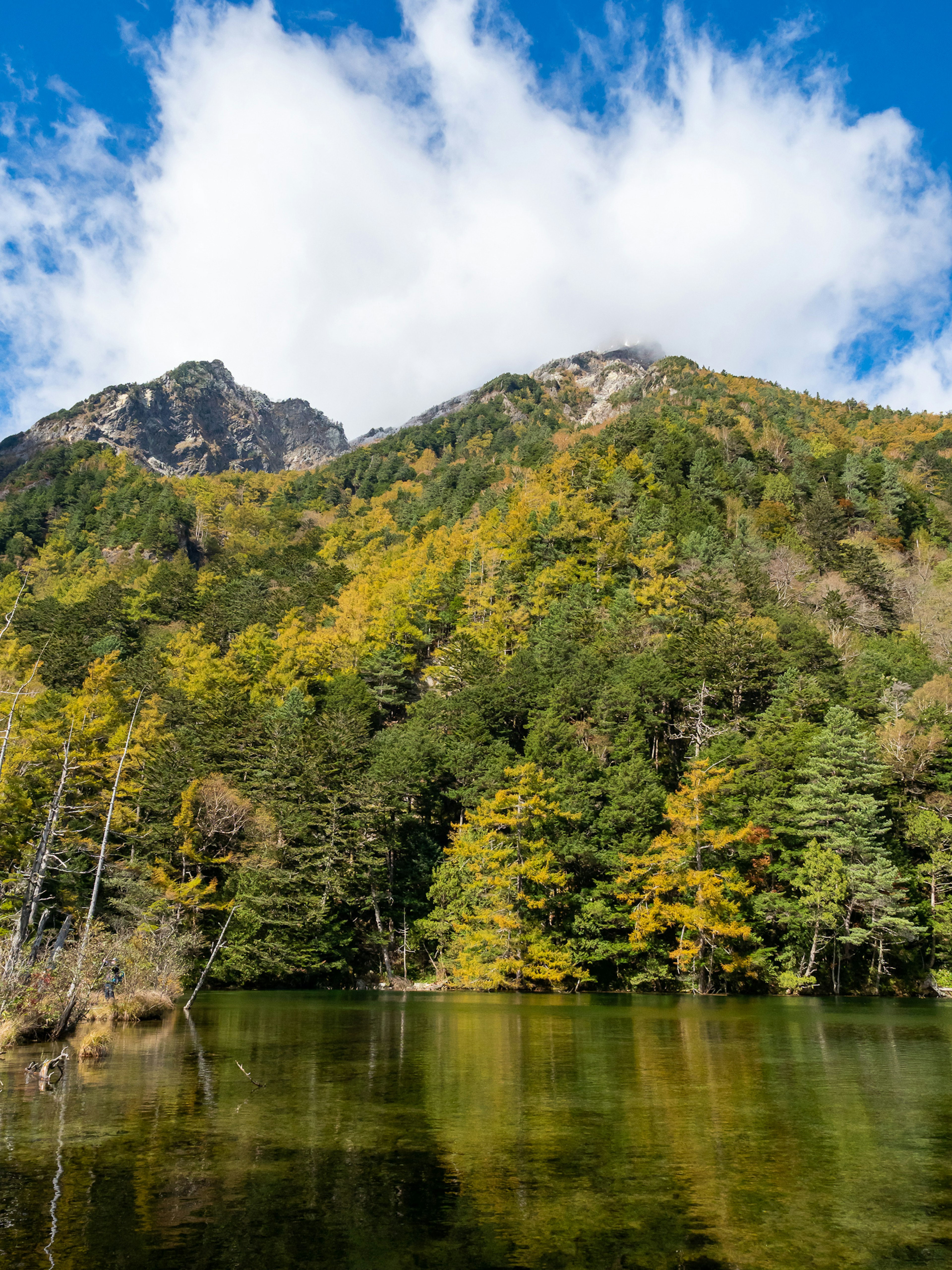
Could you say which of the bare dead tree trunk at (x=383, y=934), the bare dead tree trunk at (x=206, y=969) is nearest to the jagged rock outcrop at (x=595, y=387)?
the bare dead tree trunk at (x=383, y=934)

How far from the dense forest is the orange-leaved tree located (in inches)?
8.8

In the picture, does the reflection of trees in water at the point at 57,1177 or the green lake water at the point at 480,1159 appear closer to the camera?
the reflection of trees in water at the point at 57,1177

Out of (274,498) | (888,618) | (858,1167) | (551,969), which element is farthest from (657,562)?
(274,498)

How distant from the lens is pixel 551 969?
43.5 metres

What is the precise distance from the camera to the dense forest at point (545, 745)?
44.5 meters

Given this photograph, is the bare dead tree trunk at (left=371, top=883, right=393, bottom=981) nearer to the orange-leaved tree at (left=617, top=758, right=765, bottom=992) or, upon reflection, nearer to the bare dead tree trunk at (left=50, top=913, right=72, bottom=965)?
the orange-leaved tree at (left=617, top=758, right=765, bottom=992)

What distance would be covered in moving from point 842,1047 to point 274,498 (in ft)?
459

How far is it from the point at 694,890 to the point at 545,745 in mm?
12945

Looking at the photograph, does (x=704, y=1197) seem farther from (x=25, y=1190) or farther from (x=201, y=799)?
(x=201, y=799)

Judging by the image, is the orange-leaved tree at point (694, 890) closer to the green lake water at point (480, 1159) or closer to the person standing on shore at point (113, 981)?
the green lake water at point (480, 1159)

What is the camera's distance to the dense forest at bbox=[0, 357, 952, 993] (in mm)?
44469

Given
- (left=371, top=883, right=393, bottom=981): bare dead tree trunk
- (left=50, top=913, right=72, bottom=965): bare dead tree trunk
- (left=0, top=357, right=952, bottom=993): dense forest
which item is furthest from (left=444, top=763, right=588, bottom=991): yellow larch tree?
(left=50, top=913, right=72, bottom=965): bare dead tree trunk

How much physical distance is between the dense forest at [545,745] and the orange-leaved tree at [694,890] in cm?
22

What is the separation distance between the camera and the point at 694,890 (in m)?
44.4
